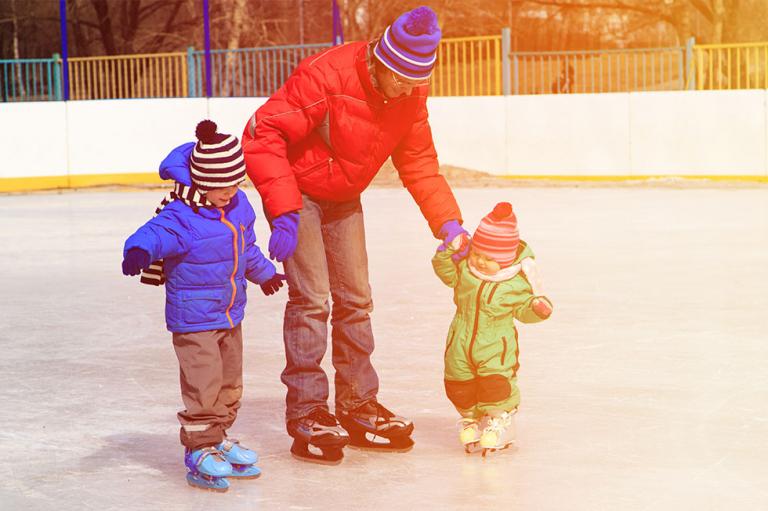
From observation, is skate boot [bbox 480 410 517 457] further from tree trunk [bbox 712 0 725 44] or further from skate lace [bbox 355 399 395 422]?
tree trunk [bbox 712 0 725 44]

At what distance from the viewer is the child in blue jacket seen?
424cm

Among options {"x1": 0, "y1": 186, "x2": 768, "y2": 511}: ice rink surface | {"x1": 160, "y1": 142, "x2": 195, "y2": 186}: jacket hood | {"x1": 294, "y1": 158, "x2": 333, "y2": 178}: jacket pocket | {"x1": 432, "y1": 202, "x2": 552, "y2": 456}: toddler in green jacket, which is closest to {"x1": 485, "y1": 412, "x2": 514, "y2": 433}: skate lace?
{"x1": 432, "y1": 202, "x2": 552, "y2": 456}: toddler in green jacket

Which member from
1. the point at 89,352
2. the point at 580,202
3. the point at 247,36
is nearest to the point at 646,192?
the point at 580,202

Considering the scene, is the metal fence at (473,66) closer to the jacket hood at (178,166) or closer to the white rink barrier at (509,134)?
the white rink barrier at (509,134)

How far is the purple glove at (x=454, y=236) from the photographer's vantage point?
4.71 metres

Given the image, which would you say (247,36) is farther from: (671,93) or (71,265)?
(71,265)

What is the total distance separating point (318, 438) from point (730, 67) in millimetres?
15800

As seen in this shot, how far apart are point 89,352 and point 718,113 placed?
13.8 m

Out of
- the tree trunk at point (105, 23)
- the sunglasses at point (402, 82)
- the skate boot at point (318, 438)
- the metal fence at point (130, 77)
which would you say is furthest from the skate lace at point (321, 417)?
the tree trunk at point (105, 23)

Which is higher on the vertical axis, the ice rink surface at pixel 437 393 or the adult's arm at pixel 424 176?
Result: the adult's arm at pixel 424 176

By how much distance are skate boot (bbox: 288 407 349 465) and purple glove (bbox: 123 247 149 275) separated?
0.96 meters

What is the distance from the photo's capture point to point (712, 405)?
5410mm

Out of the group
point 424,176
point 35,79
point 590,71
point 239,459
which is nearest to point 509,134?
point 590,71

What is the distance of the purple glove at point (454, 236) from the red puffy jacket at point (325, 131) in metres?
0.34
